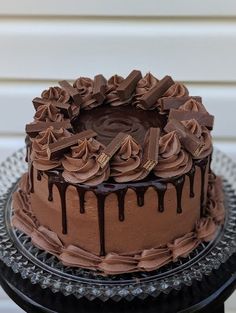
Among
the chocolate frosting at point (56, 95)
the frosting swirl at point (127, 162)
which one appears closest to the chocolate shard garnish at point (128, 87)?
the chocolate frosting at point (56, 95)

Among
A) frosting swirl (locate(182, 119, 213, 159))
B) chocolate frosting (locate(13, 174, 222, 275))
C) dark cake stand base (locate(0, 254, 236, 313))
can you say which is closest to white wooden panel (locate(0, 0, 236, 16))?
frosting swirl (locate(182, 119, 213, 159))

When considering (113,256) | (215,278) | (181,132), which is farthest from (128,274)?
(181,132)

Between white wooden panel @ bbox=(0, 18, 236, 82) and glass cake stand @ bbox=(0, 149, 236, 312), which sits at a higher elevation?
white wooden panel @ bbox=(0, 18, 236, 82)

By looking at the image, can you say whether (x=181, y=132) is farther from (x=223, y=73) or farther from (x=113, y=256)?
(x=223, y=73)

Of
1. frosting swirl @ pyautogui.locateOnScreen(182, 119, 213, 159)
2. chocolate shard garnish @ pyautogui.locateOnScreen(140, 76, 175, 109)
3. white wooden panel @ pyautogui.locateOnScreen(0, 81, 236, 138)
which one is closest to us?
frosting swirl @ pyautogui.locateOnScreen(182, 119, 213, 159)

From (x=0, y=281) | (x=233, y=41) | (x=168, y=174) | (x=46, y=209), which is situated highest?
(x=233, y=41)

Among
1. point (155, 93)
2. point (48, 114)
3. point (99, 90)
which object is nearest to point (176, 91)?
point (155, 93)

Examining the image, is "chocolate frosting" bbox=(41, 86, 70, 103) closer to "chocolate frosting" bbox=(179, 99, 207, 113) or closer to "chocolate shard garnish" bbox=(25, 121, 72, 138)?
"chocolate shard garnish" bbox=(25, 121, 72, 138)
